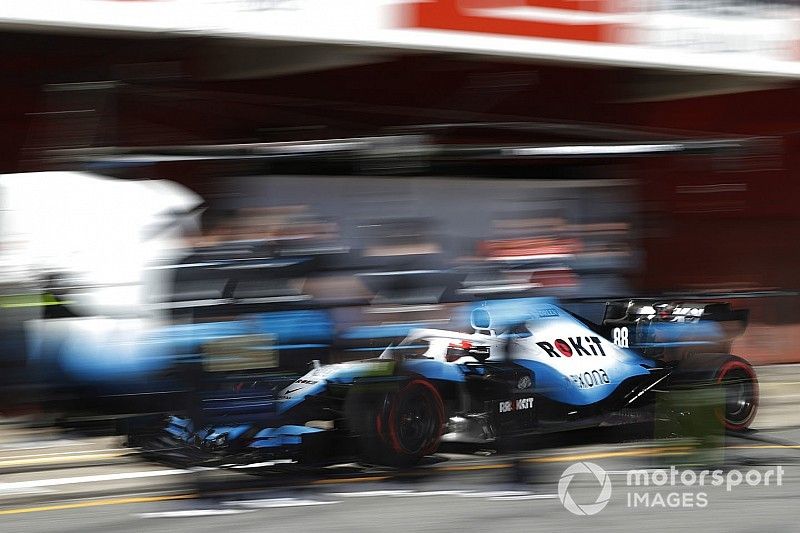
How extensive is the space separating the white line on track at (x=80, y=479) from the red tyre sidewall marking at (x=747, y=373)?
122 inches

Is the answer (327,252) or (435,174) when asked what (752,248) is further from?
(327,252)

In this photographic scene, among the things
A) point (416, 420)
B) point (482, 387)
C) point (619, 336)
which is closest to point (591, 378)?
point (619, 336)

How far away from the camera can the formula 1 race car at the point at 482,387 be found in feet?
17.5

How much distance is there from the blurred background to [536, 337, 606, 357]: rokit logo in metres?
0.22

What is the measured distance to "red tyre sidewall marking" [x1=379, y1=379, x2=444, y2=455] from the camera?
18.0 ft

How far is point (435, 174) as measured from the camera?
6199 mm

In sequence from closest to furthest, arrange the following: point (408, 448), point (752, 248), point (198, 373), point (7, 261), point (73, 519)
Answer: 1. point (73, 519)
2. point (198, 373)
3. point (408, 448)
4. point (7, 261)
5. point (752, 248)

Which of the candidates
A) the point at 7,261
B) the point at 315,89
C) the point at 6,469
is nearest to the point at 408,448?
the point at 6,469

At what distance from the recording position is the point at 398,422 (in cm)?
553

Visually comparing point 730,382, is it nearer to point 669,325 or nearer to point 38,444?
point 669,325

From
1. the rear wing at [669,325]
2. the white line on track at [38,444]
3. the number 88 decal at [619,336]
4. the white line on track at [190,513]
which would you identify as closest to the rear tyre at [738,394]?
the rear wing at [669,325]

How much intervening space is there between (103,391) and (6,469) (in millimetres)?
810

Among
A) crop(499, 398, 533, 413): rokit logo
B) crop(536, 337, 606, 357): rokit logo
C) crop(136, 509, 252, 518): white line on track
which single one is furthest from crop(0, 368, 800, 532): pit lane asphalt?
crop(536, 337, 606, 357): rokit logo

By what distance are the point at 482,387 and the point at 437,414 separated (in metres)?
0.28
